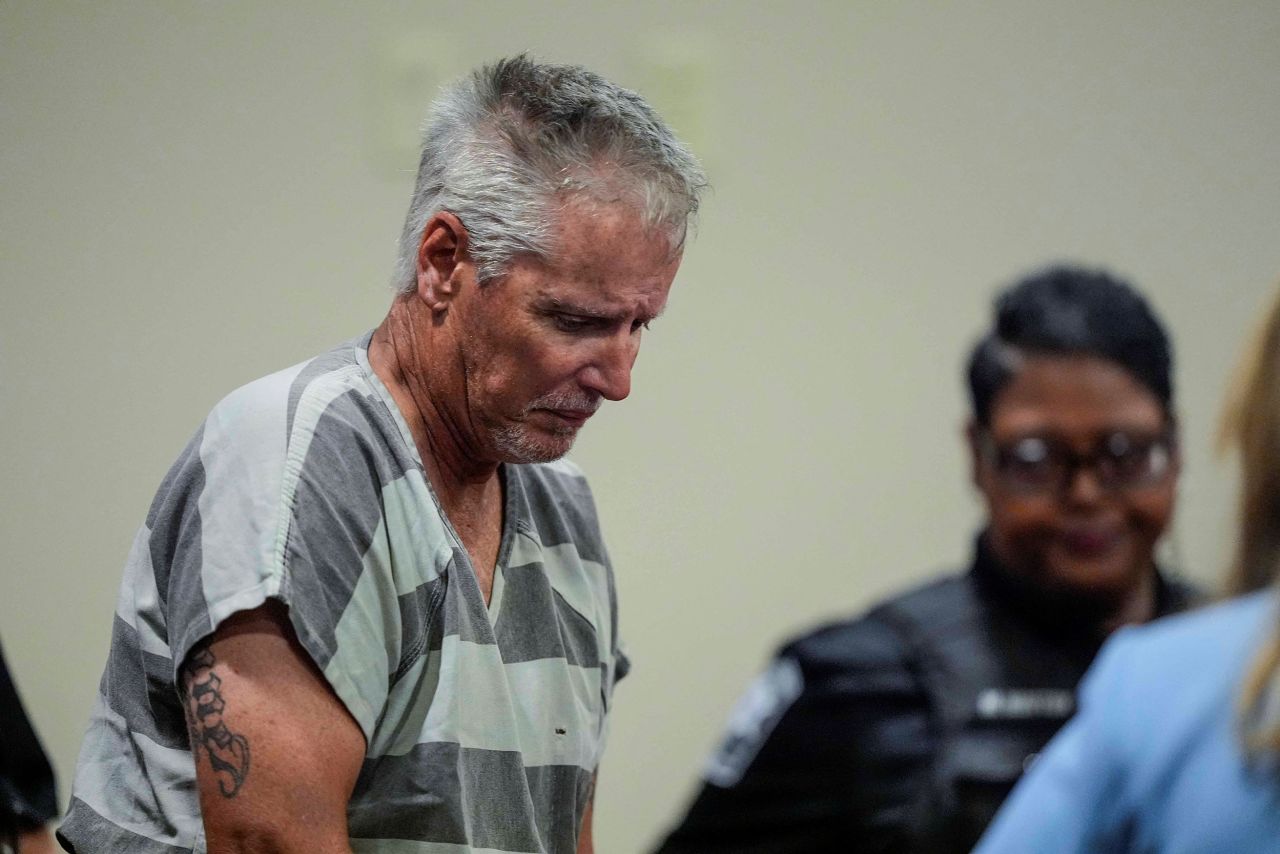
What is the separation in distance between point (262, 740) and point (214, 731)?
34mm

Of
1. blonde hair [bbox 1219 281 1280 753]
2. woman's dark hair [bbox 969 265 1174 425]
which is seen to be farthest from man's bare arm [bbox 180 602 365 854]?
blonde hair [bbox 1219 281 1280 753]

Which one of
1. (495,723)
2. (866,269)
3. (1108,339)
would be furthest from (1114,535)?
(866,269)

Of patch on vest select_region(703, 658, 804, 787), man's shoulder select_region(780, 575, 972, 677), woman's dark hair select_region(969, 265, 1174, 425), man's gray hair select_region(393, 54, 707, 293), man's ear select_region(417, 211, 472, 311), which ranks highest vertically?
man's gray hair select_region(393, 54, 707, 293)

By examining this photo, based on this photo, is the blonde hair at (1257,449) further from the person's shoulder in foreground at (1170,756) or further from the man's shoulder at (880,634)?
the man's shoulder at (880,634)

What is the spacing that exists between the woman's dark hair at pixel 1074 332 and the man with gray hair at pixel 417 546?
0.29 m

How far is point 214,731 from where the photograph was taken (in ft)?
3.30

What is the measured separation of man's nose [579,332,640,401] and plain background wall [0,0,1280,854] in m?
0.26

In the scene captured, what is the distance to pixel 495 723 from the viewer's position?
1160 millimetres

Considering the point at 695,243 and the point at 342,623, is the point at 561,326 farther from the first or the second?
the point at 695,243

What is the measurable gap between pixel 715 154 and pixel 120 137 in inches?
28.7

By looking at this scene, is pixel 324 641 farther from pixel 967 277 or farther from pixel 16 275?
pixel 16 275

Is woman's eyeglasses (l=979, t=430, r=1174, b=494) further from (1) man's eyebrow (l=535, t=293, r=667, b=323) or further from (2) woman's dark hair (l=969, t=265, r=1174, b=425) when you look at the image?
(1) man's eyebrow (l=535, t=293, r=667, b=323)

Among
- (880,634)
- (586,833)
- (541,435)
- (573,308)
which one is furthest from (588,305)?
(586,833)

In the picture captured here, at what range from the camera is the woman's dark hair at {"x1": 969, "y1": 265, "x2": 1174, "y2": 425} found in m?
0.97
